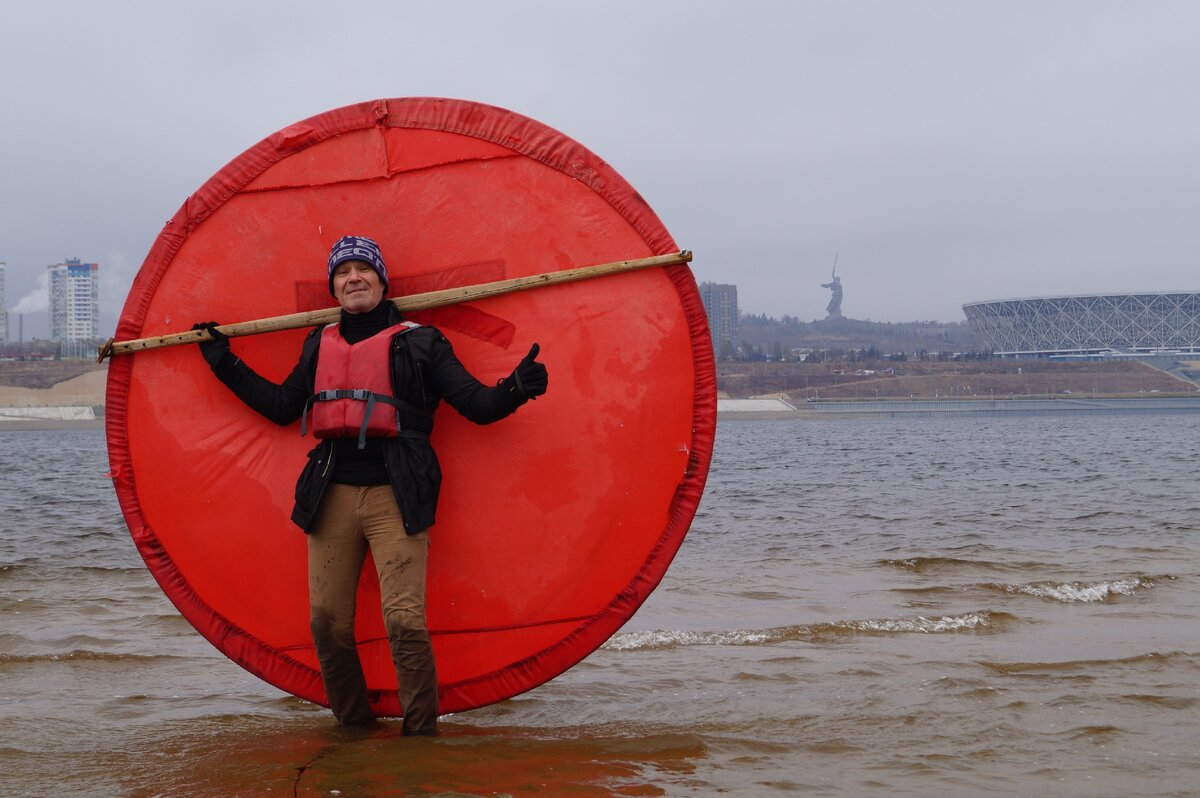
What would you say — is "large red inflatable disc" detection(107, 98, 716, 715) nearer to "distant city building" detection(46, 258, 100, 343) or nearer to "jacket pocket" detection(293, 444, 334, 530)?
"jacket pocket" detection(293, 444, 334, 530)

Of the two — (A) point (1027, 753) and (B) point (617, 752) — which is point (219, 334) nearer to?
(B) point (617, 752)

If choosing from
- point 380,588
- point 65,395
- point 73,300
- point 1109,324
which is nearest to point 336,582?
point 380,588

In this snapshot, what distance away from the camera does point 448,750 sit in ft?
12.1

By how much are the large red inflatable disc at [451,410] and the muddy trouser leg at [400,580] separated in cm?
A: 25

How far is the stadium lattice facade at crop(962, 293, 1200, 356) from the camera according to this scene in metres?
130

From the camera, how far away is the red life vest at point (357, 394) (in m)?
3.66

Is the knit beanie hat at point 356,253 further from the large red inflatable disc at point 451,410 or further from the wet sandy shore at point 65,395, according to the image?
the wet sandy shore at point 65,395

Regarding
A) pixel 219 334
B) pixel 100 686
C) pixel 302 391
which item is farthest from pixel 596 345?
pixel 100 686

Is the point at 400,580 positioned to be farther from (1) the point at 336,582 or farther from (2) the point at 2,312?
(2) the point at 2,312

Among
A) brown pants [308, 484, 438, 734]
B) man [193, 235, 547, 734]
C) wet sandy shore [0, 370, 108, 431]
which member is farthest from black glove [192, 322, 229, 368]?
wet sandy shore [0, 370, 108, 431]

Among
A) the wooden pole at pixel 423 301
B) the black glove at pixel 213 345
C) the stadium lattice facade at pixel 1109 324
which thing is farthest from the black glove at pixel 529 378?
the stadium lattice facade at pixel 1109 324

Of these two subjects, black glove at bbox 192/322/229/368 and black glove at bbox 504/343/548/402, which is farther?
black glove at bbox 192/322/229/368

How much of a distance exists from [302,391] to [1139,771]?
2980 millimetres

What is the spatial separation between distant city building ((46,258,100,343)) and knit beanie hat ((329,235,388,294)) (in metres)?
189
